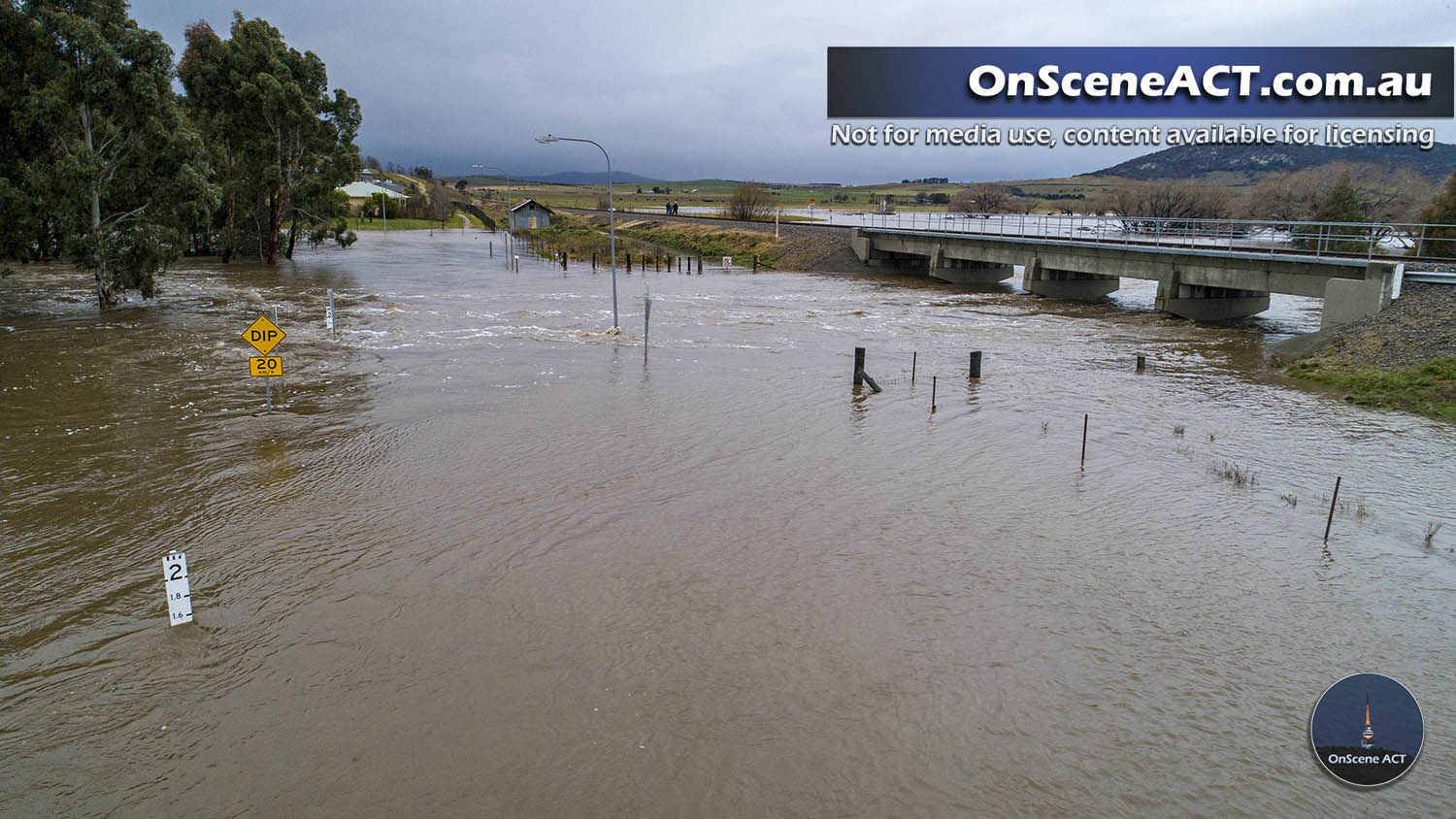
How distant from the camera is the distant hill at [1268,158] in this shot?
12238 cm

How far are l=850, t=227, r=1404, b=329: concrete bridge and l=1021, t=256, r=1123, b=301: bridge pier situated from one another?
0.05m

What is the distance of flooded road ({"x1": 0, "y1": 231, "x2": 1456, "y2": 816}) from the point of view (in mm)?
7238

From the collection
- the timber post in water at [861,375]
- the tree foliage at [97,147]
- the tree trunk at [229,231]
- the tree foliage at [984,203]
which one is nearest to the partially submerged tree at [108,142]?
the tree foliage at [97,147]

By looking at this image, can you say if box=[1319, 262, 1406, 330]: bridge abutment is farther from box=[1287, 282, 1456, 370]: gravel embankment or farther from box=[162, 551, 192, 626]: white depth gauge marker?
box=[162, 551, 192, 626]: white depth gauge marker

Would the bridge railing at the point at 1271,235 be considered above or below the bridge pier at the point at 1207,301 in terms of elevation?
above

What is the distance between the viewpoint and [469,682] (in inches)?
334

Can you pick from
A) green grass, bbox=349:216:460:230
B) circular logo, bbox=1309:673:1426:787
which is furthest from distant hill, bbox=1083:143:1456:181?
circular logo, bbox=1309:673:1426:787

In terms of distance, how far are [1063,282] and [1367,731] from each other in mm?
38604

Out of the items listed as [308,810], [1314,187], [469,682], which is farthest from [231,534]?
[1314,187]

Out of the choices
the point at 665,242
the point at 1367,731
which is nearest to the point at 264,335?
the point at 1367,731

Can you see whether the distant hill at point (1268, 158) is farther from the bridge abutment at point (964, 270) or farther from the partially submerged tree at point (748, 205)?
the bridge abutment at point (964, 270)

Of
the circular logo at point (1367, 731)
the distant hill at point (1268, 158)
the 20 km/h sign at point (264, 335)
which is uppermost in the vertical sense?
the distant hill at point (1268, 158)

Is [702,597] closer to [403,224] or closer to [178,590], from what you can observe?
[178,590]

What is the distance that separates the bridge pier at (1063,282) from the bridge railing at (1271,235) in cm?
177
